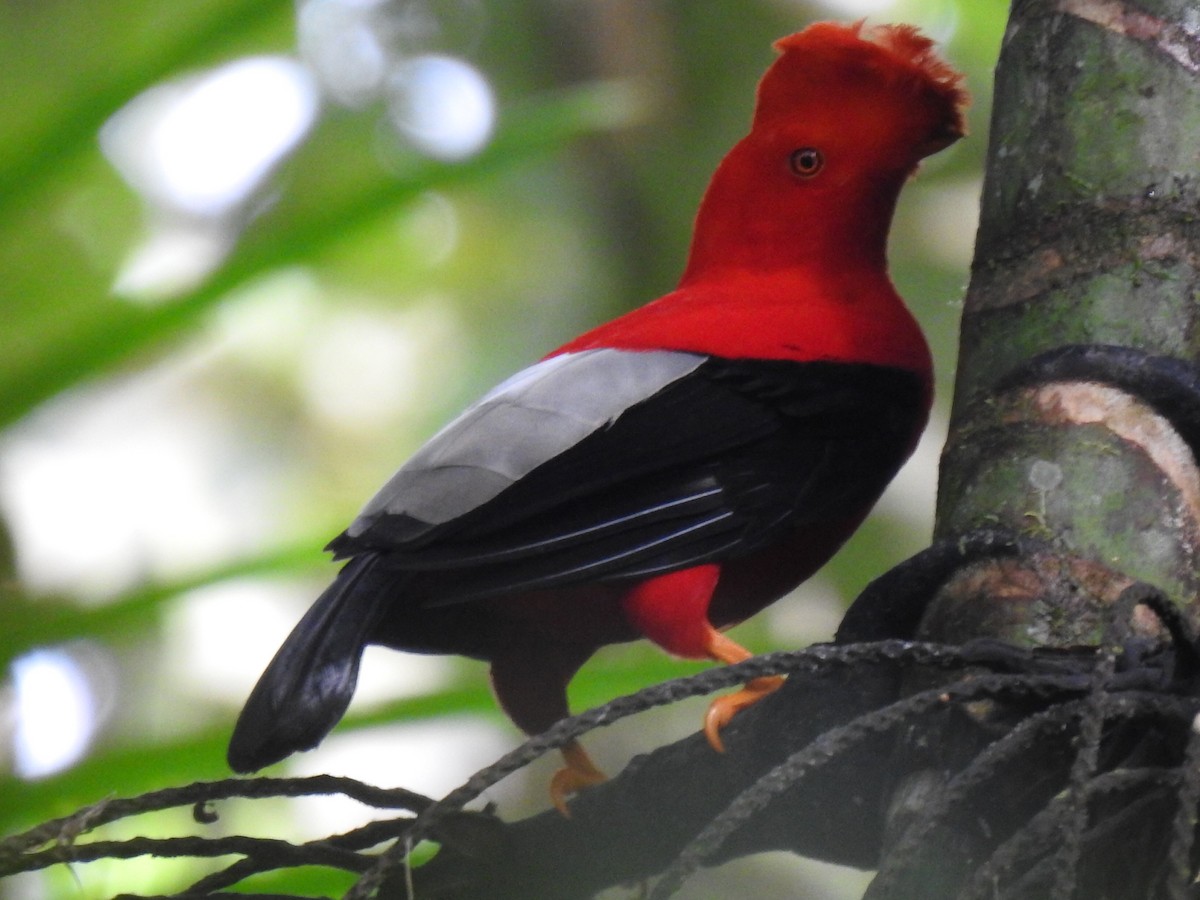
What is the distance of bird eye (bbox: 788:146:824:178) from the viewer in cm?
236

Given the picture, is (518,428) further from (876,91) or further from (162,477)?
(162,477)

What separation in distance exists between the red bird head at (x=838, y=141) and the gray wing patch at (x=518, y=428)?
43cm

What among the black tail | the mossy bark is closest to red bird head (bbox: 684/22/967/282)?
the mossy bark

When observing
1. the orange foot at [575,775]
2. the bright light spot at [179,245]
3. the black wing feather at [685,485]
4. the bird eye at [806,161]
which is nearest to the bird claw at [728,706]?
the black wing feather at [685,485]

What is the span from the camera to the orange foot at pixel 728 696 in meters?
1.61

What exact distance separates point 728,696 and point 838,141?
39.7 inches

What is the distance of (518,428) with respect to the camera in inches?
74.4

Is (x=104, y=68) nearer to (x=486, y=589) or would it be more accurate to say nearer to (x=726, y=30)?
(x=486, y=589)

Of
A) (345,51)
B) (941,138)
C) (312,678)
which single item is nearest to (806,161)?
(941,138)

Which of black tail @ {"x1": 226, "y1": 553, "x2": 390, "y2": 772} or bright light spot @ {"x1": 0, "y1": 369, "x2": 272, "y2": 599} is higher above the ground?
bright light spot @ {"x1": 0, "y1": 369, "x2": 272, "y2": 599}

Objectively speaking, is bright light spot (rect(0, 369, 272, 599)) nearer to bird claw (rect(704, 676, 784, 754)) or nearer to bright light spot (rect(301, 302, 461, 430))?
bright light spot (rect(301, 302, 461, 430))

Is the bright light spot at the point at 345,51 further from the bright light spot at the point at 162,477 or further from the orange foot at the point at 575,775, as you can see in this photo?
the orange foot at the point at 575,775

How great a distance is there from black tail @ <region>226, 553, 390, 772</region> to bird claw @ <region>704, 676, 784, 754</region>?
0.42 m

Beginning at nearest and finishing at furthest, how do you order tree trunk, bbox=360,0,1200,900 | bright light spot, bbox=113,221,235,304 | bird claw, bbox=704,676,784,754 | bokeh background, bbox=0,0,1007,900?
tree trunk, bbox=360,0,1200,900
bird claw, bbox=704,676,784,754
bright light spot, bbox=113,221,235,304
bokeh background, bbox=0,0,1007,900
